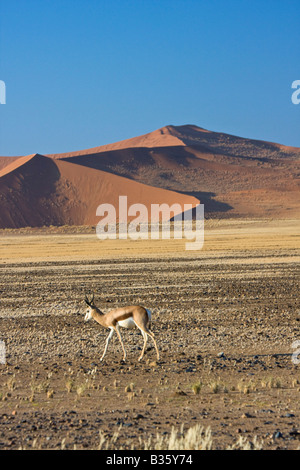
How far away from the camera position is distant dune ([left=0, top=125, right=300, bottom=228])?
8569cm


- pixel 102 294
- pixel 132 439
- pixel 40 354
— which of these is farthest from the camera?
pixel 102 294

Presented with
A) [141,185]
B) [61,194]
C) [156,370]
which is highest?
[141,185]

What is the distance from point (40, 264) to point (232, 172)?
91497 millimetres

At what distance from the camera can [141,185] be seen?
9288cm

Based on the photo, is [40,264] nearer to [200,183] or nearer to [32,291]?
[32,291]

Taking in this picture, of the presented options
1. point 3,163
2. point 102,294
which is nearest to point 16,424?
point 102,294

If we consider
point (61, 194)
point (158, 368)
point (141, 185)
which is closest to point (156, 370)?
point (158, 368)

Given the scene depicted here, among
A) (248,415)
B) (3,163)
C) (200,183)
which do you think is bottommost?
(248,415)
